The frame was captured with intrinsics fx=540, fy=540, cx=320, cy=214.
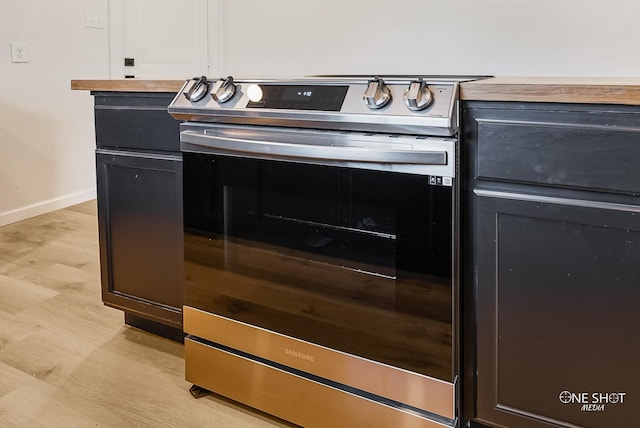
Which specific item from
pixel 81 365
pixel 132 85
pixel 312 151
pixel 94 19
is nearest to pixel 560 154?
pixel 312 151

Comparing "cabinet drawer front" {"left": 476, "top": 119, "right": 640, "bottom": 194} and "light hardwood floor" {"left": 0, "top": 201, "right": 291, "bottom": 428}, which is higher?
"cabinet drawer front" {"left": 476, "top": 119, "right": 640, "bottom": 194}

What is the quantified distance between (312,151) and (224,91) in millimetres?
314

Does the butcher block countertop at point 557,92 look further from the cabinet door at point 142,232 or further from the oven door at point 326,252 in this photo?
the cabinet door at point 142,232

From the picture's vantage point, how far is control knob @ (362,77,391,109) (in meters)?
1.17

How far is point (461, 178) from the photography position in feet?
3.88

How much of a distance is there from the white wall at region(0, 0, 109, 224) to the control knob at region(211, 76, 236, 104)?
2.57 metres

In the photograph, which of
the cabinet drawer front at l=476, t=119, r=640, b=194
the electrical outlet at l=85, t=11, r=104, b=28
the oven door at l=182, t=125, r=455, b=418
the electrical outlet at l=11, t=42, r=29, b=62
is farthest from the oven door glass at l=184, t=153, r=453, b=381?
the electrical outlet at l=85, t=11, r=104, b=28

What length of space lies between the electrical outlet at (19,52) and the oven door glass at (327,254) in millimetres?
2540

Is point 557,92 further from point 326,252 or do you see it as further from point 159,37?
point 159,37

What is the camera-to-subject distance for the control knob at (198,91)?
1424 millimetres

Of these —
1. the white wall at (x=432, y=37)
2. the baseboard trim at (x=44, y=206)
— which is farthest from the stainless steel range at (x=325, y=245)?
the baseboard trim at (x=44, y=206)

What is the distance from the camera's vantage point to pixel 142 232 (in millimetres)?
1773

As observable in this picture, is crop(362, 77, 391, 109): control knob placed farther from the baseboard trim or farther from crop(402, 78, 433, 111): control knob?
the baseboard trim

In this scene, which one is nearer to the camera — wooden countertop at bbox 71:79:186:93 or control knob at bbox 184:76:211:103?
control knob at bbox 184:76:211:103
